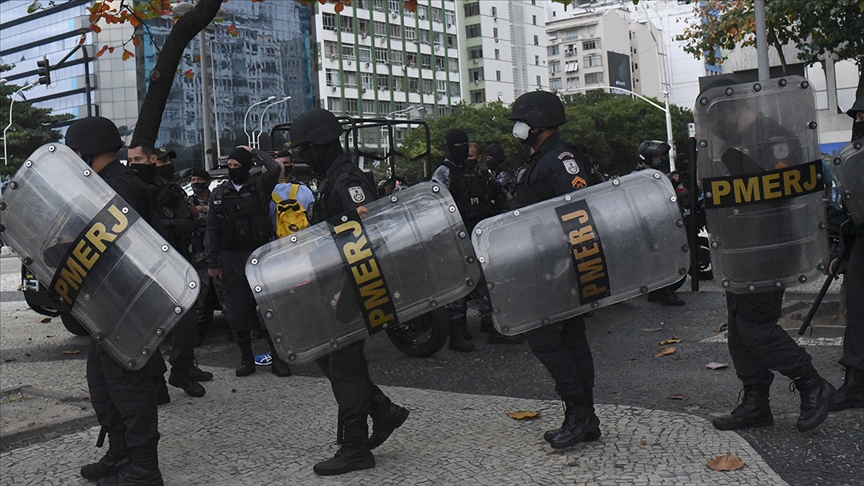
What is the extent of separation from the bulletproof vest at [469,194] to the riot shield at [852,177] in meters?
3.89

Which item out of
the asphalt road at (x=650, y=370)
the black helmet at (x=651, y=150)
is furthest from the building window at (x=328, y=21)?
the black helmet at (x=651, y=150)

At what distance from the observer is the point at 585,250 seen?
15.5ft

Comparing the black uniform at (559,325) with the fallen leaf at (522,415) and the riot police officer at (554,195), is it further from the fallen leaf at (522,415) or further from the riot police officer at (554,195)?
the fallen leaf at (522,415)

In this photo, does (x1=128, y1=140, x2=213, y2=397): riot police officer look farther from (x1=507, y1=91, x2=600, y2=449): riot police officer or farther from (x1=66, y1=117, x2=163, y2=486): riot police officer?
(x1=507, y1=91, x2=600, y2=449): riot police officer

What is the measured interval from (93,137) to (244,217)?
2.77m

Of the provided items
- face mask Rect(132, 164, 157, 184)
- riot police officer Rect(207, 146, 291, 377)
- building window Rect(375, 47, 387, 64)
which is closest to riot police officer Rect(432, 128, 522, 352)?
riot police officer Rect(207, 146, 291, 377)

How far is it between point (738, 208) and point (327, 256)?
2130 mm

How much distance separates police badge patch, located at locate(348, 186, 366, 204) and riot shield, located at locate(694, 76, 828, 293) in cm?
182

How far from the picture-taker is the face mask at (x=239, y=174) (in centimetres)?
770

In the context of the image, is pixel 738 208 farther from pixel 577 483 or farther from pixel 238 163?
pixel 238 163

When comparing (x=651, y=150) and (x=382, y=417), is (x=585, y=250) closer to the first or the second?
(x=382, y=417)

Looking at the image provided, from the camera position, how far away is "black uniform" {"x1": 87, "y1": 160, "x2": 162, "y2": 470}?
4582 millimetres

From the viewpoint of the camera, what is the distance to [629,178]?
4.92 m

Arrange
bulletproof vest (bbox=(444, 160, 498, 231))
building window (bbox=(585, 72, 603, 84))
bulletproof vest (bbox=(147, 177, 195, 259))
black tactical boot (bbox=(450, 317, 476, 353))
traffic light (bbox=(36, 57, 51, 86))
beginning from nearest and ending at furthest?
bulletproof vest (bbox=(147, 177, 195, 259)) < black tactical boot (bbox=(450, 317, 476, 353)) < bulletproof vest (bbox=(444, 160, 498, 231)) < traffic light (bbox=(36, 57, 51, 86)) < building window (bbox=(585, 72, 603, 84))
